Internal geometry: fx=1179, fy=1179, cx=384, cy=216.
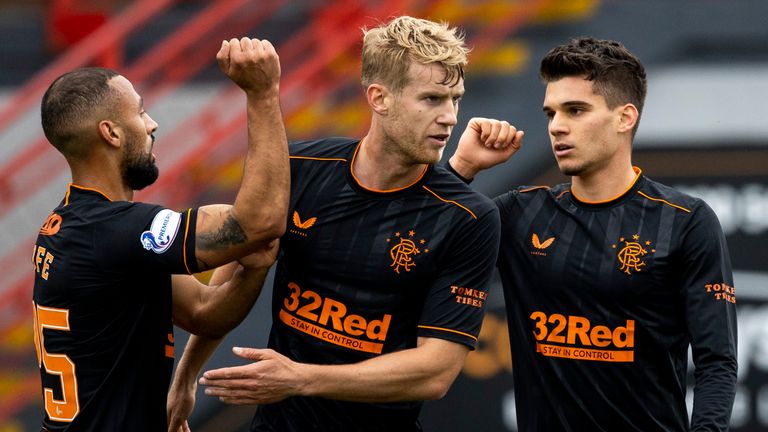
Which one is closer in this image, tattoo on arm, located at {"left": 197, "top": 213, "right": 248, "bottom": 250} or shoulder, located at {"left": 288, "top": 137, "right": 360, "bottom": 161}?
tattoo on arm, located at {"left": 197, "top": 213, "right": 248, "bottom": 250}

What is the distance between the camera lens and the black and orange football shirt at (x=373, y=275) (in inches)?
154

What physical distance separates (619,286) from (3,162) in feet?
18.7

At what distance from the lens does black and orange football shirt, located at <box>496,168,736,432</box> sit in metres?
3.91

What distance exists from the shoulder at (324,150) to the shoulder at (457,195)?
31 cm

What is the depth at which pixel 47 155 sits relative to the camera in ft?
28.0

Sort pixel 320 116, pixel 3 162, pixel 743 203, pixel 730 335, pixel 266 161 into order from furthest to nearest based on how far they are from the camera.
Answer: pixel 3 162 → pixel 320 116 → pixel 743 203 → pixel 730 335 → pixel 266 161

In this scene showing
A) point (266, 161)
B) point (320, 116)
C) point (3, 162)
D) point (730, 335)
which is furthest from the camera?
point (3, 162)

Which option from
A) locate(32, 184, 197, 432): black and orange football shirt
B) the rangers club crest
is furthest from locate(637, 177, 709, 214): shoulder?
locate(32, 184, 197, 432): black and orange football shirt

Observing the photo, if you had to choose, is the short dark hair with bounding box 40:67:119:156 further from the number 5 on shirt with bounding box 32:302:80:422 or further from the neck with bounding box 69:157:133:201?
the number 5 on shirt with bounding box 32:302:80:422

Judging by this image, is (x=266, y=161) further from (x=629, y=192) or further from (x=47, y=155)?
(x=47, y=155)

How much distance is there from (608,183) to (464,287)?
66 cm

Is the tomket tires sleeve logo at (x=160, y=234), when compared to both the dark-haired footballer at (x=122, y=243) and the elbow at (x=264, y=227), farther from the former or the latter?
the elbow at (x=264, y=227)

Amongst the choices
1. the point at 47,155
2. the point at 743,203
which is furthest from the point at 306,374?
the point at 47,155

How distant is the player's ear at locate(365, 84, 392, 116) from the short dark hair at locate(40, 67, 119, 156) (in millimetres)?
856
